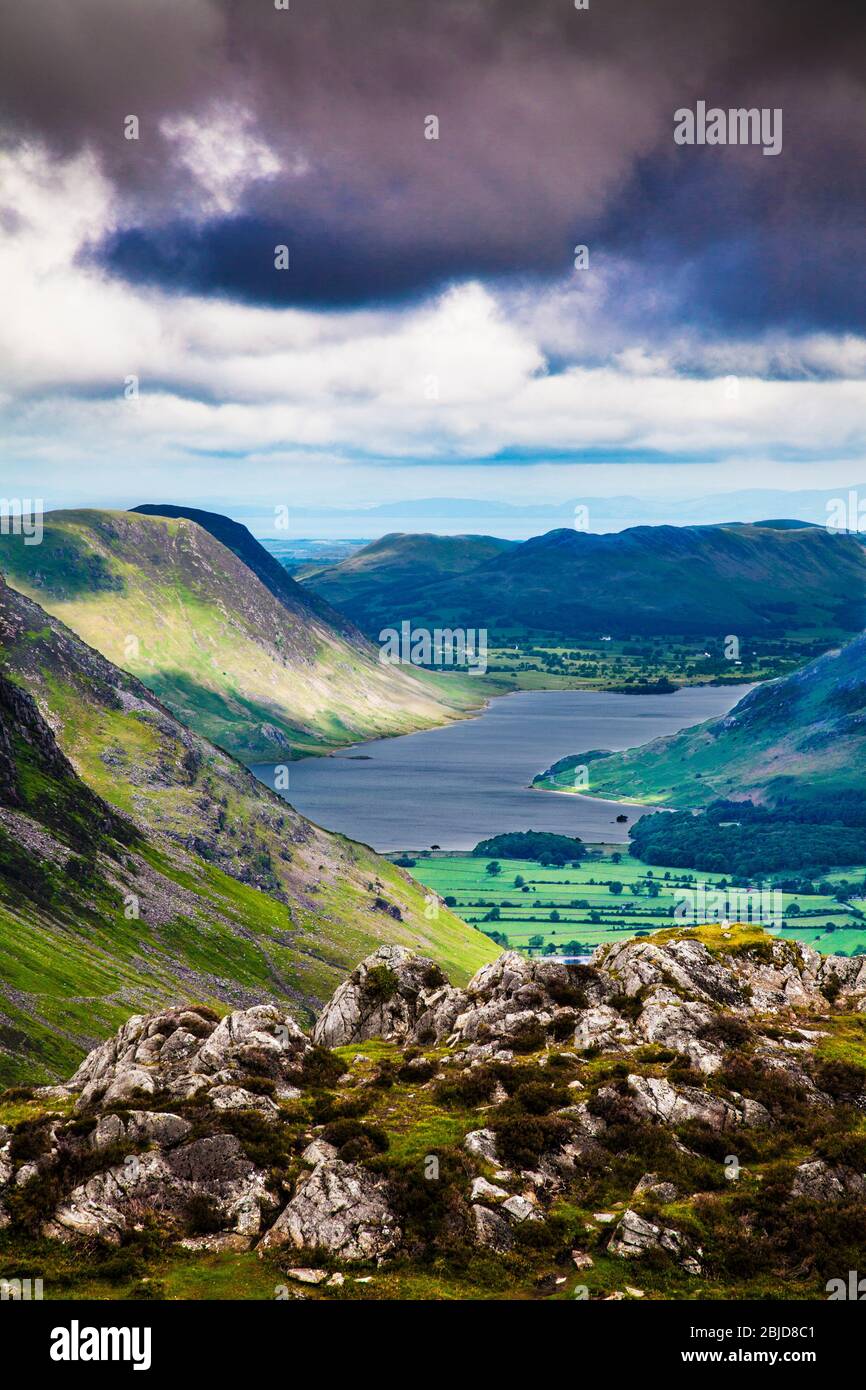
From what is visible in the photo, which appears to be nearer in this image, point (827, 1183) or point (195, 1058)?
point (827, 1183)

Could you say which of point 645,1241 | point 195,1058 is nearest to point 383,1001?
point 195,1058

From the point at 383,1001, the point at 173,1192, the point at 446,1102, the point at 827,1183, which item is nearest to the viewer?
the point at 173,1192

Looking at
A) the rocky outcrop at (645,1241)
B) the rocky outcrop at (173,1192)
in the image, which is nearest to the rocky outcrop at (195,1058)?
the rocky outcrop at (173,1192)

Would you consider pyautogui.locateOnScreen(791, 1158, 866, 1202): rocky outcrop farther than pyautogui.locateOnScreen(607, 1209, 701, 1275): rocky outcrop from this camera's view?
Yes

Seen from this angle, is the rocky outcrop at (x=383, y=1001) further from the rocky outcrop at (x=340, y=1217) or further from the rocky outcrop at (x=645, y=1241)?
the rocky outcrop at (x=645, y=1241)

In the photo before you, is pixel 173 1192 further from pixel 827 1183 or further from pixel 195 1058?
pixel 827 1183

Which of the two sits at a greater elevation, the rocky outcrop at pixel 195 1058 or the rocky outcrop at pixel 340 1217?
the rocky outcrop at pixel 195 1058

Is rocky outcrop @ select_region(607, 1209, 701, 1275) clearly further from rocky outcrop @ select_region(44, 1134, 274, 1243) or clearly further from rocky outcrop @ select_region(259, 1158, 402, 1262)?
rocky outcrop @ select_region(44, 1134, 274, 1243)

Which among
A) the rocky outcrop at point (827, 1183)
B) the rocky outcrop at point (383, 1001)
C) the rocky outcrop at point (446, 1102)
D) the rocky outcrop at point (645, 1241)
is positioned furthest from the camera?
the rocky outcrop at point (383, 1001)

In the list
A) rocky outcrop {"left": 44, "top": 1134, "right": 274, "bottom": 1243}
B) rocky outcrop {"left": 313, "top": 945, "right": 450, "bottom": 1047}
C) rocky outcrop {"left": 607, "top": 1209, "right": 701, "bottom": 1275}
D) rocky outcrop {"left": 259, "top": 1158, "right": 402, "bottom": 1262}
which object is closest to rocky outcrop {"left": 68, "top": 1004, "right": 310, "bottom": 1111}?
rocky outcrop {"left": 44, "top": 1134, "right": 274, "bottom": 1243}

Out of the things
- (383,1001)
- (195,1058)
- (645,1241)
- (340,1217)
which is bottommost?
(645,1241)

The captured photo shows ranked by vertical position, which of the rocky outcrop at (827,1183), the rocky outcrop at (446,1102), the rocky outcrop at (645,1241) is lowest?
the rocky outcrop at (645,1241)
